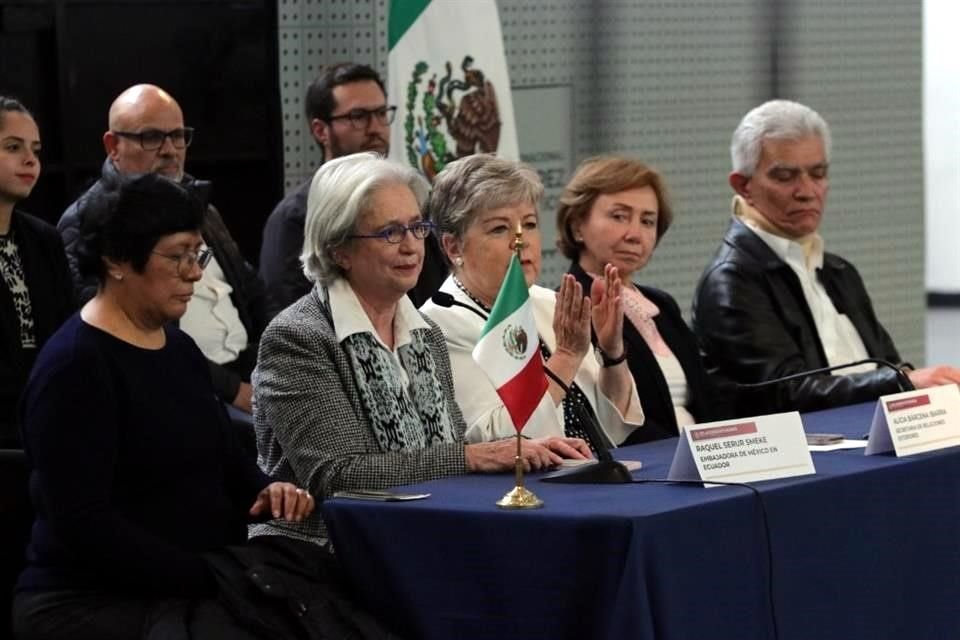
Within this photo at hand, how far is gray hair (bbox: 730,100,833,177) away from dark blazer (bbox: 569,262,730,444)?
659 mm

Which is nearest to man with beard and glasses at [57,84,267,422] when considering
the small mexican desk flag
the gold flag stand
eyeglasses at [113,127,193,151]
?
eyeglasses at [113,127,193,151]

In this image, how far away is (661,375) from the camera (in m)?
4.29

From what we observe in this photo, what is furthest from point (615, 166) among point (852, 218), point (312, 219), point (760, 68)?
point (852, 218)

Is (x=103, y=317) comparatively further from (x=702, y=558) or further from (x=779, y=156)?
(x=779, y=156)

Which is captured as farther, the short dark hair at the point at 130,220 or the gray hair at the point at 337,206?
the gray hair at the point at 337,206

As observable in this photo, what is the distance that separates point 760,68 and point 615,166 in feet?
11.3

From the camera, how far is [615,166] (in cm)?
447

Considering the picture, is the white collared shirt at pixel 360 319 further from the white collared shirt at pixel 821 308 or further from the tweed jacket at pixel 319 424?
the white collared shirt at pixel 821 308

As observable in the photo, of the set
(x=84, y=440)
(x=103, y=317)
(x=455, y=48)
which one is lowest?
(x=84, y=440)

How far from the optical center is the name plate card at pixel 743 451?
3082 mm

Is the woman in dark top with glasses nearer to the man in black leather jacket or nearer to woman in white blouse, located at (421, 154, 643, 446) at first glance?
woman in white blouse, located at (421, 154, 643, 446)

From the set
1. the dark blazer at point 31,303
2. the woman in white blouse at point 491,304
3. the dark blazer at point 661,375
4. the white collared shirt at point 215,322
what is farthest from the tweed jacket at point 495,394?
the white collared shirt at point 215,322

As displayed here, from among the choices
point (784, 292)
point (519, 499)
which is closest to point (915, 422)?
point (519, 499)

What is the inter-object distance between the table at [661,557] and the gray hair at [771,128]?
172 cm
